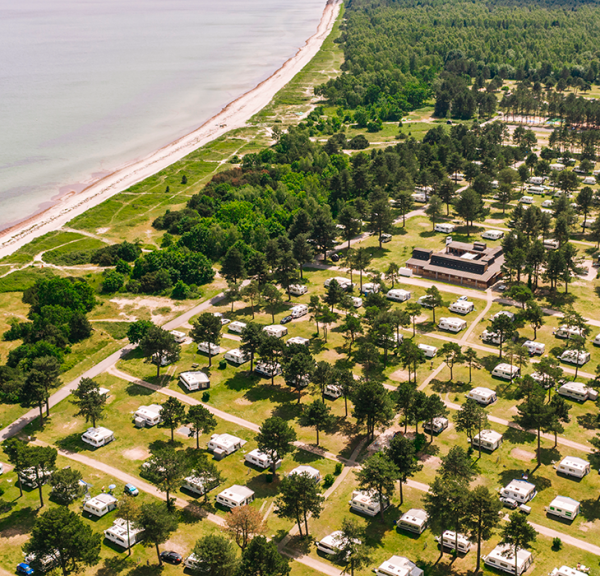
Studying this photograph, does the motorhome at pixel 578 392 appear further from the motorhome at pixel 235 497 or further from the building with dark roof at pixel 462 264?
the motorhome at pixel 235 497

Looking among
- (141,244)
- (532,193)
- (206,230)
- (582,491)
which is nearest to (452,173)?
(532,193)

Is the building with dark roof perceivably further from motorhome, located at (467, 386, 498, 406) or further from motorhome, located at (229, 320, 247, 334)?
motorhome, located at (229, 320, 247, 334)

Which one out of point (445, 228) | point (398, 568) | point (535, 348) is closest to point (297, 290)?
point (535, 348)

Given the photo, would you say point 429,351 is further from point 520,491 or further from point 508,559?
point 508,559

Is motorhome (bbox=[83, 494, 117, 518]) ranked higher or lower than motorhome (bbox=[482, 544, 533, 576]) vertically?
lower

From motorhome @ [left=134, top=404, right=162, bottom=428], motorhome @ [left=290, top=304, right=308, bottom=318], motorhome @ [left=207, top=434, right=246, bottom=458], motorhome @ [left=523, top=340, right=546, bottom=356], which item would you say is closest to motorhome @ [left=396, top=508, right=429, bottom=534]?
motorhome @ [left=207, top=434, right=246, bottom=458]

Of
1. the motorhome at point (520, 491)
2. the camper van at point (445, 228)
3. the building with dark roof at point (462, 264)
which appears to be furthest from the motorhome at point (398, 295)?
the motorhome at point (520, 491)

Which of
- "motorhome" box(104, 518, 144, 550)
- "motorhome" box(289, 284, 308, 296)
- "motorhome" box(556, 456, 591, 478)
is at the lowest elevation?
"motorhome" box(104, 518, 144, 550)
